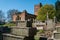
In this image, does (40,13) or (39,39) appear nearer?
(39,39)

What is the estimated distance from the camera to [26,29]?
11.5 meters

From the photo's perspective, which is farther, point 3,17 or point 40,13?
point 3,17

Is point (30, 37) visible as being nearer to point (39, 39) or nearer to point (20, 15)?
point (39, 39)

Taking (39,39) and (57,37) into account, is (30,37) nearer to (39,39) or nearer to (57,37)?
(39,39)

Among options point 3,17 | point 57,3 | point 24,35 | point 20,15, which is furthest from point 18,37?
point 3,17

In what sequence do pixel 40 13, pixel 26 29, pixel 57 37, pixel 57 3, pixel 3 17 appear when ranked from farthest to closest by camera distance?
pixel 3 17
pixel 40 13
pixel 57 3
pixel 26 29
pixel 57 37

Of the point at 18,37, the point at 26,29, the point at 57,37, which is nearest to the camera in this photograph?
the point at 57,37

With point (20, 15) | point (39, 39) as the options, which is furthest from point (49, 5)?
point (39, 39)

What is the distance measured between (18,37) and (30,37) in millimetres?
988

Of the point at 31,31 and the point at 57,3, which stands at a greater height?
the point at 57,3

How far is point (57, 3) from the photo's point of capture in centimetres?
2927

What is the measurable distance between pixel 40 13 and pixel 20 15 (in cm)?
883

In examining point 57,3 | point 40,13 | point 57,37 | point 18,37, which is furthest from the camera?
point 40,13

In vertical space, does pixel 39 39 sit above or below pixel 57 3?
below
